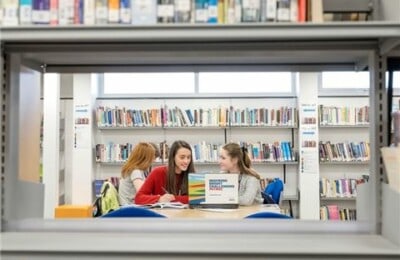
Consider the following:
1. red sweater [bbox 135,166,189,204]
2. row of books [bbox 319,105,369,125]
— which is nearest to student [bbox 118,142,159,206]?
red sweater [bbox 135,166,189,204]

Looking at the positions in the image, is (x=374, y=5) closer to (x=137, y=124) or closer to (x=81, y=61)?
(x=81, y=61)

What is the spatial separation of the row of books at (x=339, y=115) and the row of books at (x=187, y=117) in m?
0.44

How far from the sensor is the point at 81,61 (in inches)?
79.1

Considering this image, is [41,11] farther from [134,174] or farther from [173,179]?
[134,174]

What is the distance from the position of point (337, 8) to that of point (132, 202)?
3.27m

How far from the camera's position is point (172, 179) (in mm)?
4445

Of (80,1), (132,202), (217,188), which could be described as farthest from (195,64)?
(132,202)

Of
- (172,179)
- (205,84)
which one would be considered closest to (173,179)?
(172,179)

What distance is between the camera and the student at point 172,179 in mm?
4359

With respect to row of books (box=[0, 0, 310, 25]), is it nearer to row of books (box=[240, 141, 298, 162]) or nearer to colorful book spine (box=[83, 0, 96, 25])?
colorful book spine (box=[83, 0, 96, 25])

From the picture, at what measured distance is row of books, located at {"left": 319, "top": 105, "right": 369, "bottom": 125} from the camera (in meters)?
7.21

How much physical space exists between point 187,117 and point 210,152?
646mm

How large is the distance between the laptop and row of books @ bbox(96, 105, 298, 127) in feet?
11.6

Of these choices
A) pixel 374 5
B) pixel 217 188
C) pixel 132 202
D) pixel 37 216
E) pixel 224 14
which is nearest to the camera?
pixel 224 14
